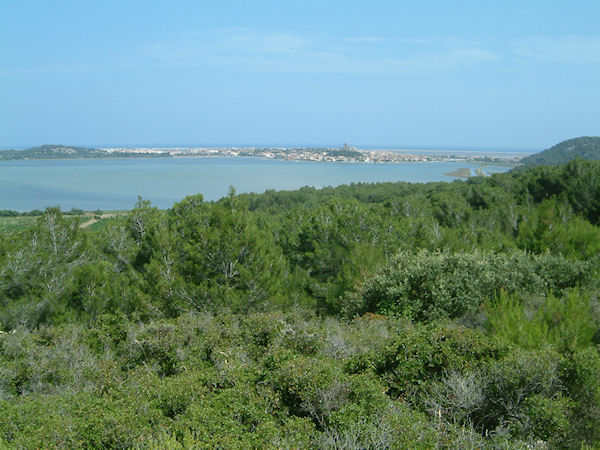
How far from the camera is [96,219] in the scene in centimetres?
4634

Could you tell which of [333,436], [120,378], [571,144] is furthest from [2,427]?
[571,144]

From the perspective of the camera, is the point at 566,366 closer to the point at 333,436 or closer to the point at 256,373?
the point at 333,436

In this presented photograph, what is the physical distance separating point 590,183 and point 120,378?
1019 inches

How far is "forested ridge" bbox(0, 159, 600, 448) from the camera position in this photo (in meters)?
4.42

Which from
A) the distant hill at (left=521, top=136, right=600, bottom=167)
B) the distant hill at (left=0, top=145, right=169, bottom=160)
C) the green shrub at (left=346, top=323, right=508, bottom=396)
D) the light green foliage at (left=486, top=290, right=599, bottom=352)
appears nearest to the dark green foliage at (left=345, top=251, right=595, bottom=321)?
the light green foliage at (left=486, top=290, right=599, bottom=352)

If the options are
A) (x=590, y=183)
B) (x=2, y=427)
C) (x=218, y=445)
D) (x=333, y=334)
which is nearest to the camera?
(x=218, y=445)

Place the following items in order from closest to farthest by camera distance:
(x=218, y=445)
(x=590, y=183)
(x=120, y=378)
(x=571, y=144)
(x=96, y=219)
Result: (x=218, y=445) → (x=120, y=378) → (x=590, y=183) → (x=96, y=219) → (x=571, y=144)

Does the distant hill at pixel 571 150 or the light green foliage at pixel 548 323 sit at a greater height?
the distant hill at pixel 571 150

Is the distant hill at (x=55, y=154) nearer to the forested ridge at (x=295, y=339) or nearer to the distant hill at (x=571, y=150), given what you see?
the distant hill at (x=571, y=150)

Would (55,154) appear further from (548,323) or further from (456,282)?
(548,323)

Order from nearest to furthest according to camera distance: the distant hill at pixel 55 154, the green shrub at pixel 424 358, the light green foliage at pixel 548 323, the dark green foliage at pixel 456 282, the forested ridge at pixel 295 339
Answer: the forested ridge at pixel 295 339
the green shrub at pixel 424 358
the light green foliage at pixel 548 323
the dark green foliage at pixel 456 282
the distant hill at pixel 55 154

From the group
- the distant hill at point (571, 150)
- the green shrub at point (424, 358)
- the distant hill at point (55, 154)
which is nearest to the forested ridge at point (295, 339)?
the green shrub at point (424, 358)

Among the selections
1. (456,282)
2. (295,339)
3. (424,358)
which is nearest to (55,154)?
(456,282)

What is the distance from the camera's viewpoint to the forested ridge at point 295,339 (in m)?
4.42
